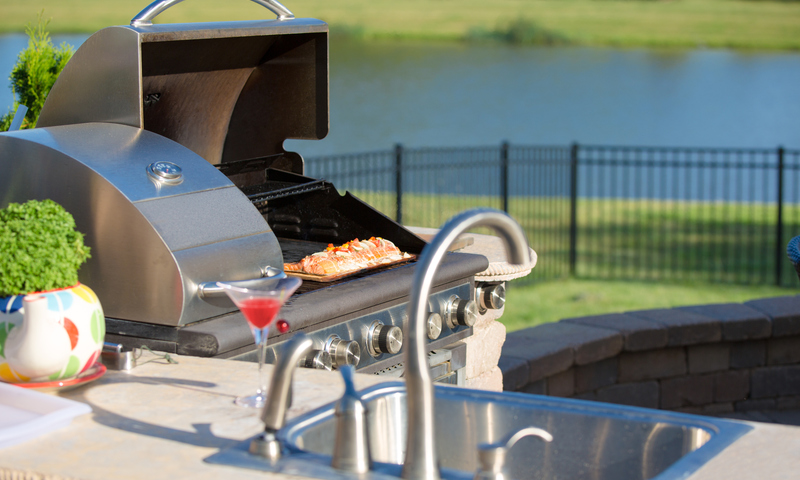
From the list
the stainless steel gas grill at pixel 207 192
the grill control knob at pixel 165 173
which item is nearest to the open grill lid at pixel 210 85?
the stainless steel gas grill at pixel 207 192

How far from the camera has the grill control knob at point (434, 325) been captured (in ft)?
10.0

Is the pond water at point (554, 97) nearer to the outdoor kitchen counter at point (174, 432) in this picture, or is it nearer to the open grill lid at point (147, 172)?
the open grill lid at point (147, 172)

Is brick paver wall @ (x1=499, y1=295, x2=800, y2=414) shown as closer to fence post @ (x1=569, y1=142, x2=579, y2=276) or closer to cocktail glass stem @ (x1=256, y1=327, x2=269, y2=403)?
cocktail glass stem @ (x1=256, y1=327, x2=269, y2=403)

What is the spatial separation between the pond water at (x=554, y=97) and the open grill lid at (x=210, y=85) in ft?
47.9

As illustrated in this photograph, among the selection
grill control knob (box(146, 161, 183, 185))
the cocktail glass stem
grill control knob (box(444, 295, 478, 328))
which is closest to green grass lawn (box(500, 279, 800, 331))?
grill control knob (box(444, 295, 478, 328))

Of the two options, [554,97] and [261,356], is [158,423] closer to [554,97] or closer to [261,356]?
[261,356]

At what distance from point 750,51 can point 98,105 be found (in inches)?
1390

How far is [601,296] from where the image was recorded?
27.4 ft

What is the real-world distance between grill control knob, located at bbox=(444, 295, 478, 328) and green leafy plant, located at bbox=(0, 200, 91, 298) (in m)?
1.41

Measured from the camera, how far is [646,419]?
1925 millimetres

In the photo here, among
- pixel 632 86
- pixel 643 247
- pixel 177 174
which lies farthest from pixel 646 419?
pixel 632 86

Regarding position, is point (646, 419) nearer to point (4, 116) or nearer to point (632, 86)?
point (4, 116)

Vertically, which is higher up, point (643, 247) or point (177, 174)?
point (177, 174)

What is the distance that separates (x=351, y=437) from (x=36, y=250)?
0.95 metres
